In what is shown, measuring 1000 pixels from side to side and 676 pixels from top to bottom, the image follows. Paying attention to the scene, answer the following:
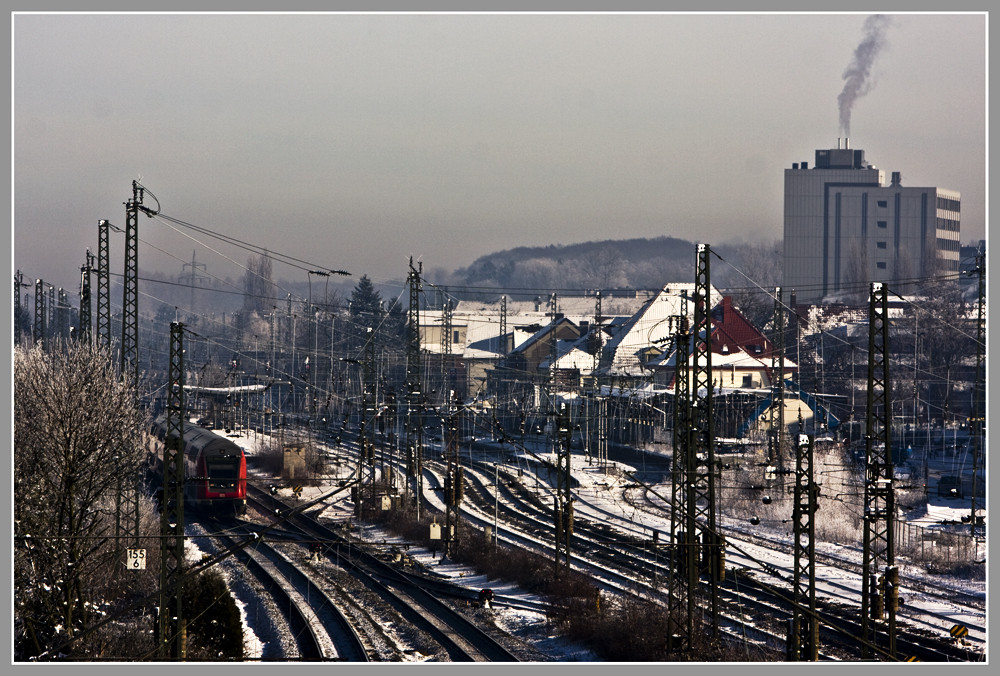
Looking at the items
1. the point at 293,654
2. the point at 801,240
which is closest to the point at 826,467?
the point at 293,654

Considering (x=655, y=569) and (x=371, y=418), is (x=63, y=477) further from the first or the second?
(x=371, y=418)

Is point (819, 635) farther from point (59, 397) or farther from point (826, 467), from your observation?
point (826, 467)

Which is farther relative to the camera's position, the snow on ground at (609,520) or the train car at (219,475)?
the train car at (219,475)

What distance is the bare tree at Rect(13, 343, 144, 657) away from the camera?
69.7 feet

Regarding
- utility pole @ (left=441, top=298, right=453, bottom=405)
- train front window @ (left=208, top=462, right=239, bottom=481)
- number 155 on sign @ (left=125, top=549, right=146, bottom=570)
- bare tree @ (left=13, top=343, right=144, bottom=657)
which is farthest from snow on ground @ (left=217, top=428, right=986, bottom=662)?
utility pole @ (left=441, top=298, right=453, bottom=405)

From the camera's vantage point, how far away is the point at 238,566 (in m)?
29.8

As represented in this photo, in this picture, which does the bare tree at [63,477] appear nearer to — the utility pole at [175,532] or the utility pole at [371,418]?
the utility pole at [175,532]

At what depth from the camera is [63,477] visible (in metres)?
22.4

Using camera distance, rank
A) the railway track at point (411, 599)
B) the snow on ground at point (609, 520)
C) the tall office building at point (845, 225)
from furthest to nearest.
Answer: the tall office building at point (845, 225) → the snow on ground at point (609, 520) → the railway track at point (411, 599)

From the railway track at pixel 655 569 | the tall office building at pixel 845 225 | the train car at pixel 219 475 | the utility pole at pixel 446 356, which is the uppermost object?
the tall office building at pixel 845 225

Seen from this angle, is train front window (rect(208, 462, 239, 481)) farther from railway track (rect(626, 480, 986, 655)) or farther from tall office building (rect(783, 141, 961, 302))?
tall office building (rect(783, 141, 961, 302))

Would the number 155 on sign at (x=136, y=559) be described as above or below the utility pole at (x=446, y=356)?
below

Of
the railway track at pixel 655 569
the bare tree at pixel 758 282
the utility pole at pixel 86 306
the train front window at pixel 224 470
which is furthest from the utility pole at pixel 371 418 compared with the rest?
the bare tree at pixel 758 282

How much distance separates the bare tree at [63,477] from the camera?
69.7 feet
